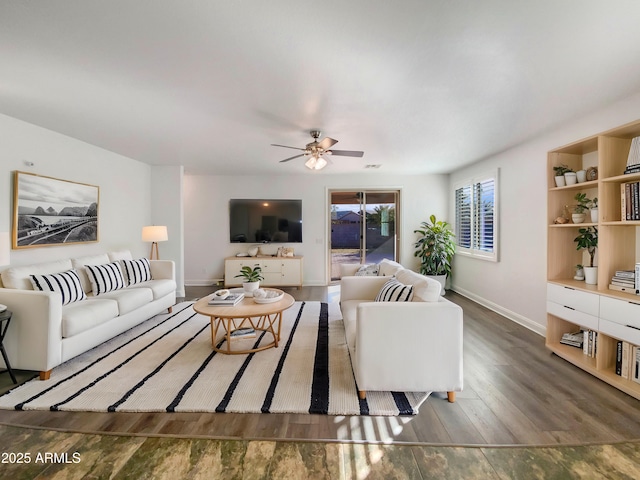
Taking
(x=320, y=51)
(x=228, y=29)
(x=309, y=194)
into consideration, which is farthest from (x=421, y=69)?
(x=309, y=194)

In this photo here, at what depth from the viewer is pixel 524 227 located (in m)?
3.80

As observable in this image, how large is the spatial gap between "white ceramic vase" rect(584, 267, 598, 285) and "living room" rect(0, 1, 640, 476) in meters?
0.81

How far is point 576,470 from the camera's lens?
1.53 metres

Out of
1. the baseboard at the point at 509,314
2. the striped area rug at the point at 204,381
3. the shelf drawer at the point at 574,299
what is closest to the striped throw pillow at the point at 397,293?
the striped area rug at the point at 204,381

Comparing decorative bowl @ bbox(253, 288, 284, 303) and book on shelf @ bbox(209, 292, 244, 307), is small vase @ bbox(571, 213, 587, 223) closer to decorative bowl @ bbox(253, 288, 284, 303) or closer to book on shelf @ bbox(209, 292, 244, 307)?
decorative bowl @ bbox(253, 288, 284, 303)

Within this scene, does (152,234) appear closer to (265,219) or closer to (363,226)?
(265,219)

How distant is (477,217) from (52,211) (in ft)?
20.5

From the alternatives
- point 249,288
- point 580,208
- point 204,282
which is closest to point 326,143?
point 249,288

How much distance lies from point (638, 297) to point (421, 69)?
8.02 ft

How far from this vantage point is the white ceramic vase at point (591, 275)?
104 inches

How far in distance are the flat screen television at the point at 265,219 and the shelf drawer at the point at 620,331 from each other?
494 cm

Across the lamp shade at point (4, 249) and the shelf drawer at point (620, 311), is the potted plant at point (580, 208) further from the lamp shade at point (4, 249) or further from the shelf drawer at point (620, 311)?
the lamp shade at point (4, 249)

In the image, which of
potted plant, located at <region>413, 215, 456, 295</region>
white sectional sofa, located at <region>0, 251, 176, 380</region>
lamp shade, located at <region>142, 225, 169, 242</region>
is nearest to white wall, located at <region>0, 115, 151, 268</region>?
lamp shade, located at <region>142, 225, 169, 242</region>

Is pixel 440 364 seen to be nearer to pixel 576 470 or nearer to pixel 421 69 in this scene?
pixel 576 470
